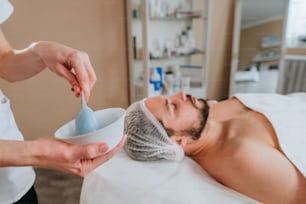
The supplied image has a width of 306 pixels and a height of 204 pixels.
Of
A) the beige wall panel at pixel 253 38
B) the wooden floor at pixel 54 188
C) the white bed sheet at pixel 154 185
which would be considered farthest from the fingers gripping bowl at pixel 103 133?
the beige wall panel at pixel 253 38

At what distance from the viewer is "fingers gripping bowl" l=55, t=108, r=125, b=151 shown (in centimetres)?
49

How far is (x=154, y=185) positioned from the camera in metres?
0.88

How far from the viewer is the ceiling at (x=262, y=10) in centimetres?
200

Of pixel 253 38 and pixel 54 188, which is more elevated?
pixel 253 38

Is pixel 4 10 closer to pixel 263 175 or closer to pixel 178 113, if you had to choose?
pixel 178 113

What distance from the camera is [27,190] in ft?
2.61

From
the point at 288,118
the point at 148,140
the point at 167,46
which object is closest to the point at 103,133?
the point at 148,140

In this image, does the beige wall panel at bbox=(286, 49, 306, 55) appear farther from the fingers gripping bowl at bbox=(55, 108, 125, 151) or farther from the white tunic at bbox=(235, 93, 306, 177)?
the fingers gripping bowl at bbox=(55, 108, 125, 151)

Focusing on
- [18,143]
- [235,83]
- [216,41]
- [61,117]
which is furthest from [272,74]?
[18,143]

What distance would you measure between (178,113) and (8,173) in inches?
24.6

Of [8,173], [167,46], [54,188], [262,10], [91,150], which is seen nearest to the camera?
[91,150]

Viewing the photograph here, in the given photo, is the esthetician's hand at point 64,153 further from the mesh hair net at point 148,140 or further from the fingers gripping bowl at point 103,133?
the mesh hair net at point 148,140

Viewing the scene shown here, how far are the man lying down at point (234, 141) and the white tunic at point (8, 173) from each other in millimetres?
396

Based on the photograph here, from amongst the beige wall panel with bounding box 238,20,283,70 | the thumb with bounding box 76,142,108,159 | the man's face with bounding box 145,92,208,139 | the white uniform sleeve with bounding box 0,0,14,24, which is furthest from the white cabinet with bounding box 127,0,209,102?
the thumb with bounding box 76,142,108,159
